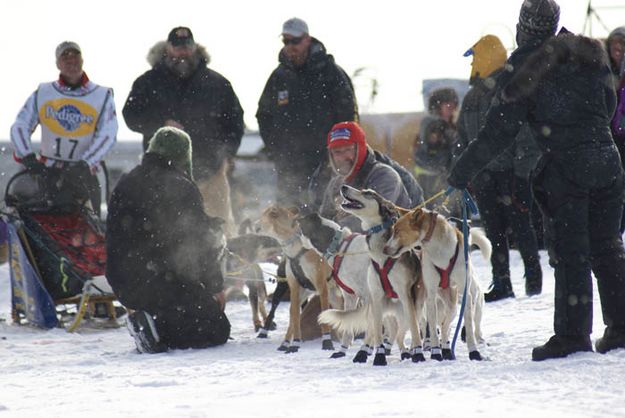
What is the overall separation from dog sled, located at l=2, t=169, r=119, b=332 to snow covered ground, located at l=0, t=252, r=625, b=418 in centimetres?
73

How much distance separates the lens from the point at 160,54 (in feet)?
29.3

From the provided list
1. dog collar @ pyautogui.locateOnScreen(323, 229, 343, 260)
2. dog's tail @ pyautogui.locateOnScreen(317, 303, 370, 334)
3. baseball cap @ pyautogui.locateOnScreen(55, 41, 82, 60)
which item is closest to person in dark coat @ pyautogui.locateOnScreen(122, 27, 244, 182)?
baseball cap @ pyautogui.locateOnScreen(55, 41, 82, 60)

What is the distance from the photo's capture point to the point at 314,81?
27.0ft

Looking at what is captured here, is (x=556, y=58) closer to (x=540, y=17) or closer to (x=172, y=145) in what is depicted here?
(x=540, y=17)

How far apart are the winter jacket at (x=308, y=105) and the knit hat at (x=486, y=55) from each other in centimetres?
91

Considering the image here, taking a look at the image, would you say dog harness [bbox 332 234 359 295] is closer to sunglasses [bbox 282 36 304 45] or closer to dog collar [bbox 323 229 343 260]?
dog collar [bbox 323 229 343 260]

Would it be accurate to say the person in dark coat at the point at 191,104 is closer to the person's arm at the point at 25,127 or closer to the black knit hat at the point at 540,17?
the person's arm at the point at 25,127

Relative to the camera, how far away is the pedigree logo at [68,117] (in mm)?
8273

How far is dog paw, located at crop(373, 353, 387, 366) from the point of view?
5316mm

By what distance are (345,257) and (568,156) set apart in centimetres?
153

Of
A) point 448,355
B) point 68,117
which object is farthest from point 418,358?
point 68,117

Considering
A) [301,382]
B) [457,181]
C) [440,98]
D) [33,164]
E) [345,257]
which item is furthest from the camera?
[440,98]

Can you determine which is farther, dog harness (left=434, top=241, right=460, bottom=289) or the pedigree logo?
the pedigree logo

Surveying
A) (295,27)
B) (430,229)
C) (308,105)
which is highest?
(295,27)
